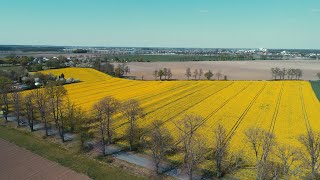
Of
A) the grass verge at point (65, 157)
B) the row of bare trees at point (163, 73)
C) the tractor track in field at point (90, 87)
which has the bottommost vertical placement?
the grass verge at point (65, 157)

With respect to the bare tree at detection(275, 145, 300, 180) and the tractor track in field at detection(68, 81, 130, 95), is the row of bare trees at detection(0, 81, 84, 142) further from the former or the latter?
the bare tree at detection(275, 145, 300, 180)

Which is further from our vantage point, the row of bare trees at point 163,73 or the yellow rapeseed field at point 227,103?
the row of bare trees at point 163,73

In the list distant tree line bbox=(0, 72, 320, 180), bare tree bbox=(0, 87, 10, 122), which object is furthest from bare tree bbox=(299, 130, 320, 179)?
bare tree bbox=(0, 87, 10, 122)

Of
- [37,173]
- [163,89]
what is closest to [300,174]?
[37,173]

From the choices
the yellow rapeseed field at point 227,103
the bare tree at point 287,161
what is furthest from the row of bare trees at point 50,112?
the bare tree at point 287,161

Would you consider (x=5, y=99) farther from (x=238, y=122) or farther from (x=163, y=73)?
(x=163, y=73)

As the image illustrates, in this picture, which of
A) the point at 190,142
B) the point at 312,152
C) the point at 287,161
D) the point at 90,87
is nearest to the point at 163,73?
the point at 90,87

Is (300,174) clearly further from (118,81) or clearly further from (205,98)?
(118,81)

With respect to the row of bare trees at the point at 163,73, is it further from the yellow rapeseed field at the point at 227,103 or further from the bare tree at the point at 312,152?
the bare tree at the point at 312,152
